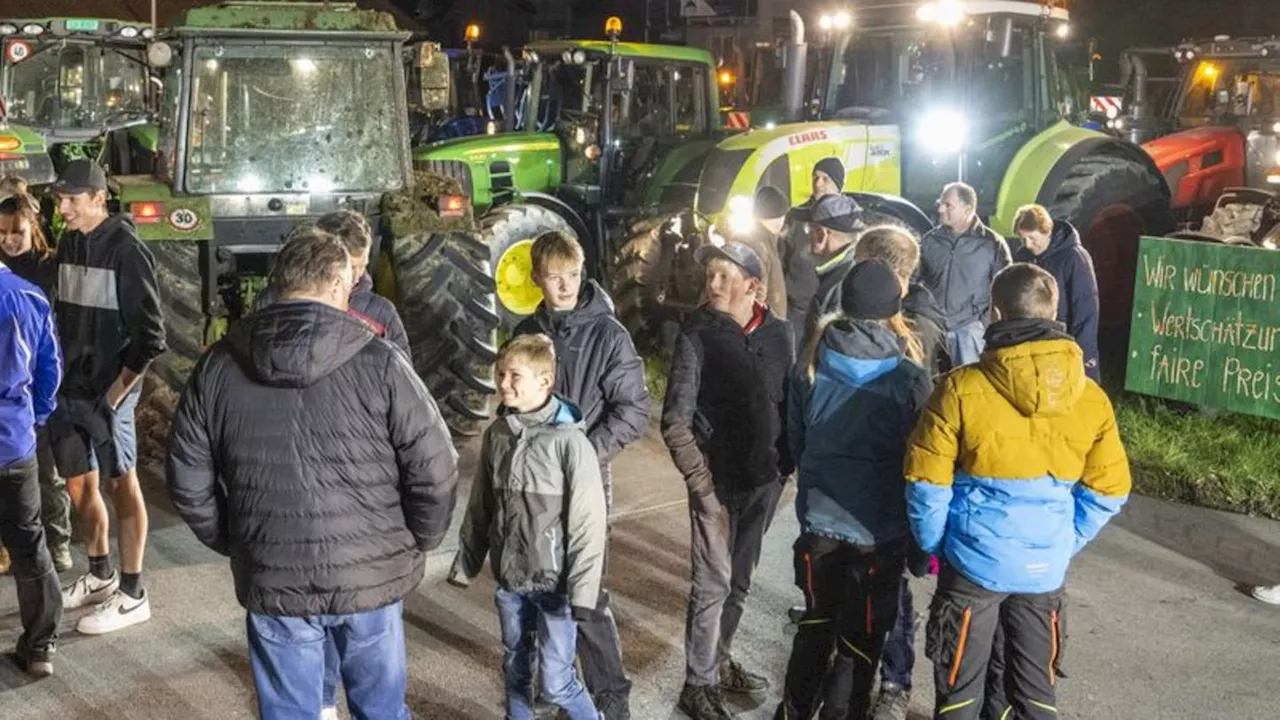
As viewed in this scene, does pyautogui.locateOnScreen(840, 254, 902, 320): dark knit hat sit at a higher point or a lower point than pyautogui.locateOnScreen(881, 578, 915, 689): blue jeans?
higher

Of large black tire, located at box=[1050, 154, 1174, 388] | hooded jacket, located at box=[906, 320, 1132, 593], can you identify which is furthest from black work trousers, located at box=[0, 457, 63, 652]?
large black tire, located at box=[1050, 154, 1174, 388]

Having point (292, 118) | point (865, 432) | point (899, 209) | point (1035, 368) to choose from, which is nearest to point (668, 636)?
point (865, 432)

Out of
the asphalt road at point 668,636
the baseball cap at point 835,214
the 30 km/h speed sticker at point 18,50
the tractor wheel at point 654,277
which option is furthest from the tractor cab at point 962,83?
the 30 km/h speed sticker at point 18,50

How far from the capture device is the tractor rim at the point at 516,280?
10.9 metres

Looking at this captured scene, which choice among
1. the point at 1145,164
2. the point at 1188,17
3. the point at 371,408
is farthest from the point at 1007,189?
the point at 1188,17

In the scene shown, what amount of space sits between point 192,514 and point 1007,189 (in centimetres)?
804

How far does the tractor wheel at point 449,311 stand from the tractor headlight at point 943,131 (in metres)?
3.92

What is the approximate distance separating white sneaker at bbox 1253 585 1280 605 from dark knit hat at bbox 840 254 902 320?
2.90 metres

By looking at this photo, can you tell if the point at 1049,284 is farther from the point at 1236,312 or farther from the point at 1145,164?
the point at 1145,164

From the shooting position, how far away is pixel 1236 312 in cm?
845

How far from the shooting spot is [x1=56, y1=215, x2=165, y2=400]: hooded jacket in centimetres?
575

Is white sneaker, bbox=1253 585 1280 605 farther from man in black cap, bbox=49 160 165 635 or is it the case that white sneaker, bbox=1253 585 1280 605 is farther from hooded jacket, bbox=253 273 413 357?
man in black cap, bbox=49 160 165 635

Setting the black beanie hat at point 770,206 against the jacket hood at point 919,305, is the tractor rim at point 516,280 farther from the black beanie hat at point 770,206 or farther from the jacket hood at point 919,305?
the jacket hood at point 919,305

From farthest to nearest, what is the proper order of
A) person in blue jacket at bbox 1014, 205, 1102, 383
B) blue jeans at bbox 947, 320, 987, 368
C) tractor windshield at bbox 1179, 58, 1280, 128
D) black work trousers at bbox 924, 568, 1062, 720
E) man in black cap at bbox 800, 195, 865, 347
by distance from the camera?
1. tractor windshield at bbox 1179, 58, 1280, 128
2. person in blue jacket at bbox 1014, 205, 1102, 383
3. blue jeans at bbox 947, 320, 987, 368
4. man in black cap at bbox 800, 195, 865, 347
5. black work trousers at bbox 924, 568, 1062, 720
